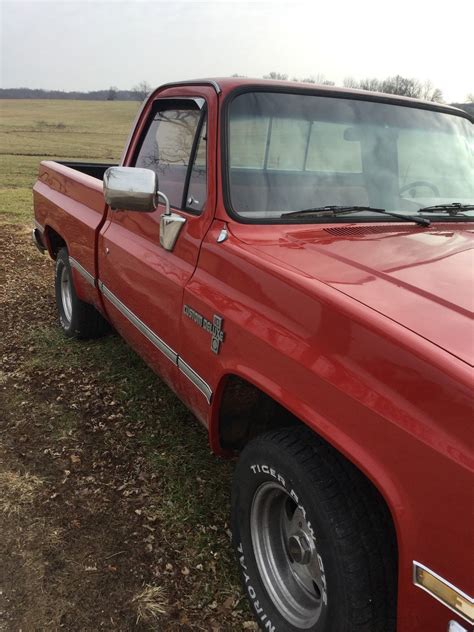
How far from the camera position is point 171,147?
304cm

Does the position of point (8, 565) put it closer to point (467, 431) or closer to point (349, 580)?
point (349, 580)

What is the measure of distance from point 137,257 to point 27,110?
58608 millimetres

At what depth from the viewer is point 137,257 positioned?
2922mm

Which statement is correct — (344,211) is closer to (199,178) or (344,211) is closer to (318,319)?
(199,178)

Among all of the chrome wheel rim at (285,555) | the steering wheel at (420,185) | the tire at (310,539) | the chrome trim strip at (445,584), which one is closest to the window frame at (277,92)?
the steering wheel at (420,185)

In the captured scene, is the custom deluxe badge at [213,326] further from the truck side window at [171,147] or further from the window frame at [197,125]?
the truck side window at [171,147]

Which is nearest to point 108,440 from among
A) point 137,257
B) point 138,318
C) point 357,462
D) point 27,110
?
point 138,318

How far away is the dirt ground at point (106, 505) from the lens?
88.2 inches

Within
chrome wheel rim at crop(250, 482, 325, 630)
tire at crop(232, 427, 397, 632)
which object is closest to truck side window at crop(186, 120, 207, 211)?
tire at crop(232, 427, 397, 632)

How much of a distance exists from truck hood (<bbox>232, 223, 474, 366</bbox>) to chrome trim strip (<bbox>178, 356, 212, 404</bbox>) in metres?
0.60

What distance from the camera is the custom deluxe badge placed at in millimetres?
2109

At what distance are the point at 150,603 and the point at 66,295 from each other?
3084 millimetres

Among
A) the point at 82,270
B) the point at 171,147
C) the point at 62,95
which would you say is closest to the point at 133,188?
the point at 171,147

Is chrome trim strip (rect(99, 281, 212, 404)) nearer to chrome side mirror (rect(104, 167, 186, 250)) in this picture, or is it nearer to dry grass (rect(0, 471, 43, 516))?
chrome side mirror (rect(104, 167, 186, 250))
